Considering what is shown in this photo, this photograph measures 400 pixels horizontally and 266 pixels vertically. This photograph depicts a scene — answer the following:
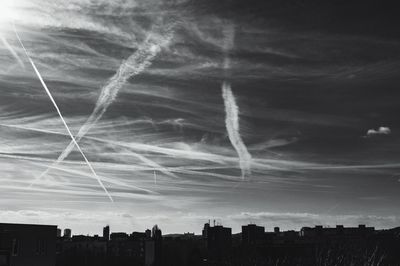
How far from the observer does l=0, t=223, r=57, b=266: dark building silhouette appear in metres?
51.2

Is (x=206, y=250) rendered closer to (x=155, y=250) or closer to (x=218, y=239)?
(x=218, y=239)

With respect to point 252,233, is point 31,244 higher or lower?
lower

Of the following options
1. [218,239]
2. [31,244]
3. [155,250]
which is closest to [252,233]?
[218,239]

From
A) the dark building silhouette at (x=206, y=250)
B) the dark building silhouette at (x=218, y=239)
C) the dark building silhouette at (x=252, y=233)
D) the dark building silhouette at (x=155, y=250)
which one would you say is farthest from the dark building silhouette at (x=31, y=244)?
the dark building silhouette at (x=252, y=233)

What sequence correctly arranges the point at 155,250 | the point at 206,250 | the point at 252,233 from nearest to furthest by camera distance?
the point at 155,250 < the point at 206,250 < the point at 252,233

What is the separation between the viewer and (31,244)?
53.1 meters

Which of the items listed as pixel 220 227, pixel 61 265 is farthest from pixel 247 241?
pixel 61 265

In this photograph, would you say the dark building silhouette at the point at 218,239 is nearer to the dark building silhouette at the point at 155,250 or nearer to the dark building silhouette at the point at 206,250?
the dark building silhouette at the point at 206,250

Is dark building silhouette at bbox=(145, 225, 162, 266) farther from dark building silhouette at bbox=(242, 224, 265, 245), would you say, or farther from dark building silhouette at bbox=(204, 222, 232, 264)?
dark building silhouette at bbox=(242, 224, 265, 245)

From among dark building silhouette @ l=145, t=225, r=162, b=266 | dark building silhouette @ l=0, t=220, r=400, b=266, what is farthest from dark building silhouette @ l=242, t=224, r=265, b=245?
dark building silhouette @ l=145, t=225, r=162, b=266

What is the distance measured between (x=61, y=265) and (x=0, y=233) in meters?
45.7

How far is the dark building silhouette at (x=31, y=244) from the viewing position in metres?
51.2

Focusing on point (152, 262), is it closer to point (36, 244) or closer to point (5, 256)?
point (36, 244)

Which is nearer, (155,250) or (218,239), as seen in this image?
(155,250)
